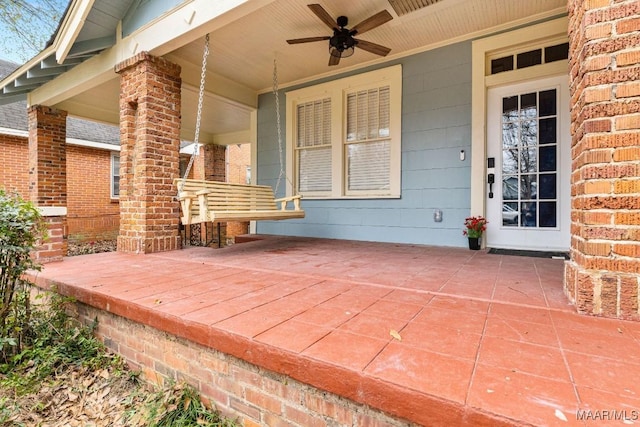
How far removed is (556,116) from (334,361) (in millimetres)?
4028

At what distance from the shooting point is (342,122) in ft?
16.6

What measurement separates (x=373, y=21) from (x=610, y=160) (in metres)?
2.84

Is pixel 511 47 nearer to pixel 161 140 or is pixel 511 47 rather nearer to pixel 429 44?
pixel 429 44

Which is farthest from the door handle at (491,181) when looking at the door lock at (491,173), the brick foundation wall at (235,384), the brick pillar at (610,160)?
the brick foundation wall at (235,384)

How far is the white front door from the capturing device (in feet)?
11.8

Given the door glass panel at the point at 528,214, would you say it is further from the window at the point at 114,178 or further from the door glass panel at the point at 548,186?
the window at the point at 114,178

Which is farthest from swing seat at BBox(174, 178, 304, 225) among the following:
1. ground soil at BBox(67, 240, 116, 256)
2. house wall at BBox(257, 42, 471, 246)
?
ground soil at BBox(67, 240, 116, 256)

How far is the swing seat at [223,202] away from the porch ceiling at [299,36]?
1.70 m

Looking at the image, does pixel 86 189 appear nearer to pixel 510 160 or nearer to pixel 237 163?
pixel 237 163

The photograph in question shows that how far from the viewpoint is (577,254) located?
5.52 feet

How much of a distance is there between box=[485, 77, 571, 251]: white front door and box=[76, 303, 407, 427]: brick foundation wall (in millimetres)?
3580

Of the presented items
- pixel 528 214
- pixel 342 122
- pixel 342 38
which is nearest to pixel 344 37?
pixel 342 38

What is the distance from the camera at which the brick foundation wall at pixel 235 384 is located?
3.70 ft

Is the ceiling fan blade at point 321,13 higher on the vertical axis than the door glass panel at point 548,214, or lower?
higher
